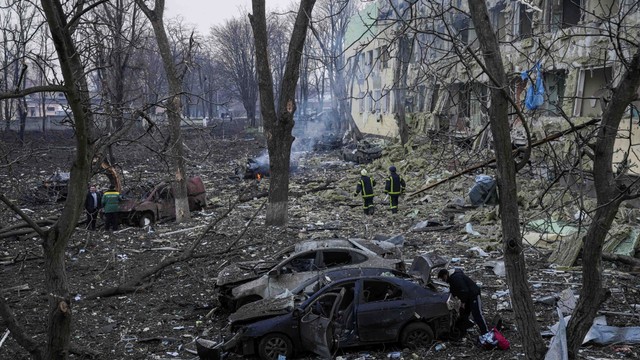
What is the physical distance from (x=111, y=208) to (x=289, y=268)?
28.0ft

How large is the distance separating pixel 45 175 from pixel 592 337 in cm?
2531

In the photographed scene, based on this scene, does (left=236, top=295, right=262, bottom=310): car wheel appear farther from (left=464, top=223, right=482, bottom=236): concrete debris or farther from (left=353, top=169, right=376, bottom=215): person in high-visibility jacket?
(left=353, top=169, right=376, bottom=215): person in high-visibility jacket

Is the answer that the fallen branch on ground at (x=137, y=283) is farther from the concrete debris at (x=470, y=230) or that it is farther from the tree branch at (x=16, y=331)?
the concrete debris at (x=470, y=230)

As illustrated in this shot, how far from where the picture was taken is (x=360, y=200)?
20.6m

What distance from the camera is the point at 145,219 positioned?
16984 millimetres

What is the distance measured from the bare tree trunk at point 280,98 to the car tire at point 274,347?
24.6ft

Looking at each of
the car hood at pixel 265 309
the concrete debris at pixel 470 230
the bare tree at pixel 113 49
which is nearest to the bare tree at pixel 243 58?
the bare tree at pixel 113 49

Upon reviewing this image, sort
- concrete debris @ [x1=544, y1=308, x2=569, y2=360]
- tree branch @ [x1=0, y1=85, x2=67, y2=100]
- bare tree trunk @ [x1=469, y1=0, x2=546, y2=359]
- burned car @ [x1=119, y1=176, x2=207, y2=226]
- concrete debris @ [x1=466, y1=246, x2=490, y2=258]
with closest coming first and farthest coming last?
tree branch @ [x1=0, y1=85, x2=67, y2=100], bare tree trunk @ [x1=469, y1=0, x2=546, y2=359], concrete debris @ [x1=544, y1=308, x2=569, y2=360], concrete debris @ [x1=466, y1=246, x2=490, y2=258], burned car @ [x1=119, y1=176, x2=207, y2=226]

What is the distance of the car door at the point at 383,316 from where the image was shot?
309 inches

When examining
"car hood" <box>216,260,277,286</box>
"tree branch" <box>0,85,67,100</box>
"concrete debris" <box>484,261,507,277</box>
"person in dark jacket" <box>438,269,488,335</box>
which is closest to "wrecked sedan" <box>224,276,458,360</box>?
"person in dark jacket" <box>438,269,488,335</box>

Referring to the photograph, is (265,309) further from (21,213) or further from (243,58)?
(243,58)

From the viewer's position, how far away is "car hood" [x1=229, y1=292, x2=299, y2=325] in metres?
7.86

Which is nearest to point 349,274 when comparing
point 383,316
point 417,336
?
point 383,316

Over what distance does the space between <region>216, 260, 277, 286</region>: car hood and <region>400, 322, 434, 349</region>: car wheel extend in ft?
9.44
